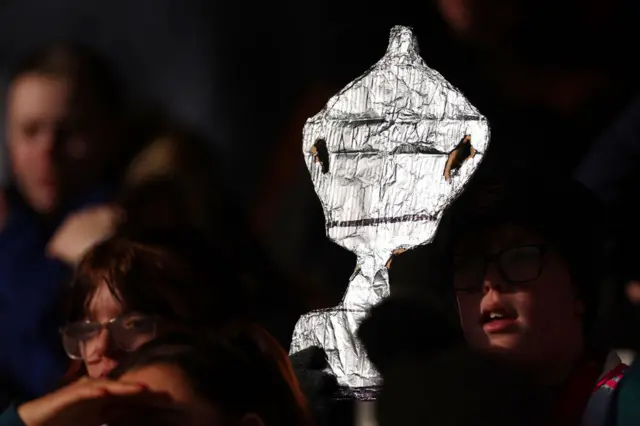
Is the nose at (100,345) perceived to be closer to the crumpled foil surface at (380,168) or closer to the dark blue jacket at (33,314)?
the dark blue jacket at (33,314)

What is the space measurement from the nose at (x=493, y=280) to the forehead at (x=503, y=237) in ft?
0.10

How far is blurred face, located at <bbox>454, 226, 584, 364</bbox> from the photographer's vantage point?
4.55 feet

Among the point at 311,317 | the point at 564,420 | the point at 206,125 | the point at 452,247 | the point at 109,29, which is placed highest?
the point at 109,29

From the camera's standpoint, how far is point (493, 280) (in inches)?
55.2

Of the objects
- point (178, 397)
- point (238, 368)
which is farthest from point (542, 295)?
point (178, 397)

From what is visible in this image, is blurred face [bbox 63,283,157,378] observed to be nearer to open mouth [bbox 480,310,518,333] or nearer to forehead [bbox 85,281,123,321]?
forehead [bbox 85,281,123,321]

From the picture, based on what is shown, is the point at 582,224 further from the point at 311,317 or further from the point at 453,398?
the point at 311,317

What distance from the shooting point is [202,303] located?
1.50m

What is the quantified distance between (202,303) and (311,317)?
19 centimetres

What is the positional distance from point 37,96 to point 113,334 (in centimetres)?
44

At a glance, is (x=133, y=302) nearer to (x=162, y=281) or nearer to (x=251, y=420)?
(x=162, y=281)

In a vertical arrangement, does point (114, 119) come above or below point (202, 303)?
above

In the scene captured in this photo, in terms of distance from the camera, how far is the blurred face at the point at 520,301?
1.39m

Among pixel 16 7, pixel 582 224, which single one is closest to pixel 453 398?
pixel 582 224
